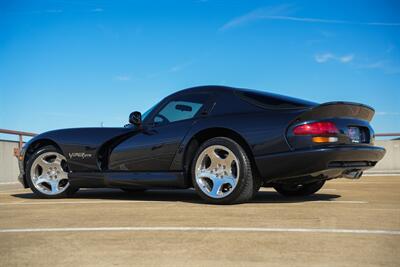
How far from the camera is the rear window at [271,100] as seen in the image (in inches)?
207

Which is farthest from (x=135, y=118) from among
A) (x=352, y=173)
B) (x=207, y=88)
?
(x=352, y=173)

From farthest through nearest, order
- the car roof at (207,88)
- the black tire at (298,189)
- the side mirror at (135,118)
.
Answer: the black tire at (298,189)
the side mirror at (135,118)
the car roof at (207,88)

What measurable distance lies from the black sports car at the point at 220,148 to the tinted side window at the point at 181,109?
0.01 m

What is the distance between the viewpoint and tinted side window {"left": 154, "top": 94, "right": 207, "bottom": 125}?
5.86m

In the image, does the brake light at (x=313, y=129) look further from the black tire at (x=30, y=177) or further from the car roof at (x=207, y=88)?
the black tire at (x=30, y=177)

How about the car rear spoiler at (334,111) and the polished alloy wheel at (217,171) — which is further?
the polished alloy wheel at (217,171)

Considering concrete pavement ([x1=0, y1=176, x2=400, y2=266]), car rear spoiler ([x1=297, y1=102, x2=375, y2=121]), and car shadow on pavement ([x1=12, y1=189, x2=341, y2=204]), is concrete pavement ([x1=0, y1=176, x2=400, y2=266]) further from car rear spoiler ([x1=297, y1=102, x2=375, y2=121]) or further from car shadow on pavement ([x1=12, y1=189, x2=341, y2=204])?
car rear spoiler ([x1=297, y1=102, x2=375, y2=121])

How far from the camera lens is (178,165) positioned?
5.75 m

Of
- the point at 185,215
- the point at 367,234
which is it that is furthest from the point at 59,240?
the point at 367,234

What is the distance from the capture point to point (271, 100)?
540 cm

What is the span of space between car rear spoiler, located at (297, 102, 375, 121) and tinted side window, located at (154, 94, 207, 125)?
1327mm

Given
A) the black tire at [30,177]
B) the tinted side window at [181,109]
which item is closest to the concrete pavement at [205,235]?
the tinted side window at [181,109]

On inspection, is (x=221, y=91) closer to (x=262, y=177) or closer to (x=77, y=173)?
(x=262, y=177)

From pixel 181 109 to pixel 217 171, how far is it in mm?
1011
